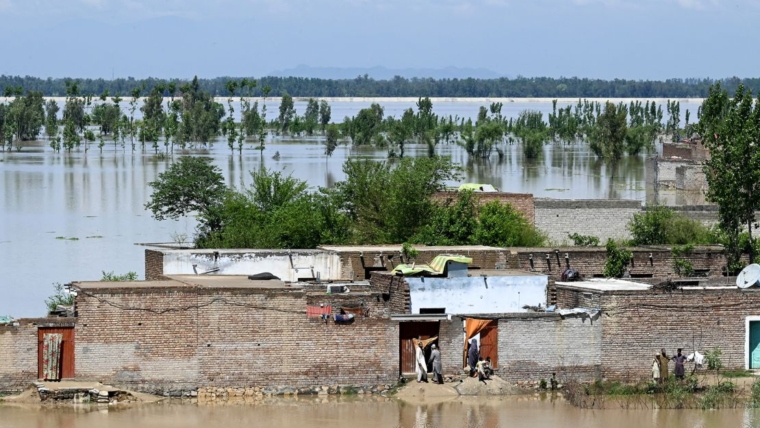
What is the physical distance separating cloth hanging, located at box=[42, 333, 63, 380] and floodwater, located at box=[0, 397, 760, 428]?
62 cm

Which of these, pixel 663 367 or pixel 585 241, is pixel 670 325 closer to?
pixel 663 367

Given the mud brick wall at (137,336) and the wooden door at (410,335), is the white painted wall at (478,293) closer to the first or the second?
the wooden door at (410,335)

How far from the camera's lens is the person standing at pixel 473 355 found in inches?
774

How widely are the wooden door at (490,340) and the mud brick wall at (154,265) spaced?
6320mm

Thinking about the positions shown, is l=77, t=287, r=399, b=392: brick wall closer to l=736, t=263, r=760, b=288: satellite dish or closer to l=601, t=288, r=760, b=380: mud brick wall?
l=601, t=288, r=760, b=380: mud brick wall

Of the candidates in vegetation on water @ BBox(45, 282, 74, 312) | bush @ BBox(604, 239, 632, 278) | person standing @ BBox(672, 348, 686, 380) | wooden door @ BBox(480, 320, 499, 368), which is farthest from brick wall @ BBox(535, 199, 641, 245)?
wooden door @ BBox(480, 320, 499, 368)

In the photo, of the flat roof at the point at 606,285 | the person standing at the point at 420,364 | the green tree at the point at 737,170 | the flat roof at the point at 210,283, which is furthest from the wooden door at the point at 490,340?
the green tree at the point at 737,170

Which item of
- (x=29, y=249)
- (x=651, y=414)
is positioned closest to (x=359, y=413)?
(x=651, y=414)

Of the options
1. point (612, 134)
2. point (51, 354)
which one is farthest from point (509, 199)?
point (612, 134)

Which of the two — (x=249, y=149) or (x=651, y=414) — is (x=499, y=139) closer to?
(x=249, y=149)

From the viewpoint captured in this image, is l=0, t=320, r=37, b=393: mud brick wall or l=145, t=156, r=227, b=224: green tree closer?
l=0, t=320, r=37, b=393: mud brick wall

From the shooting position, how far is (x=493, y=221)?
98.7 ft

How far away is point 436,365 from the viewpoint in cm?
1961

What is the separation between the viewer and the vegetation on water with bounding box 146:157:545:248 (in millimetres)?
29828
